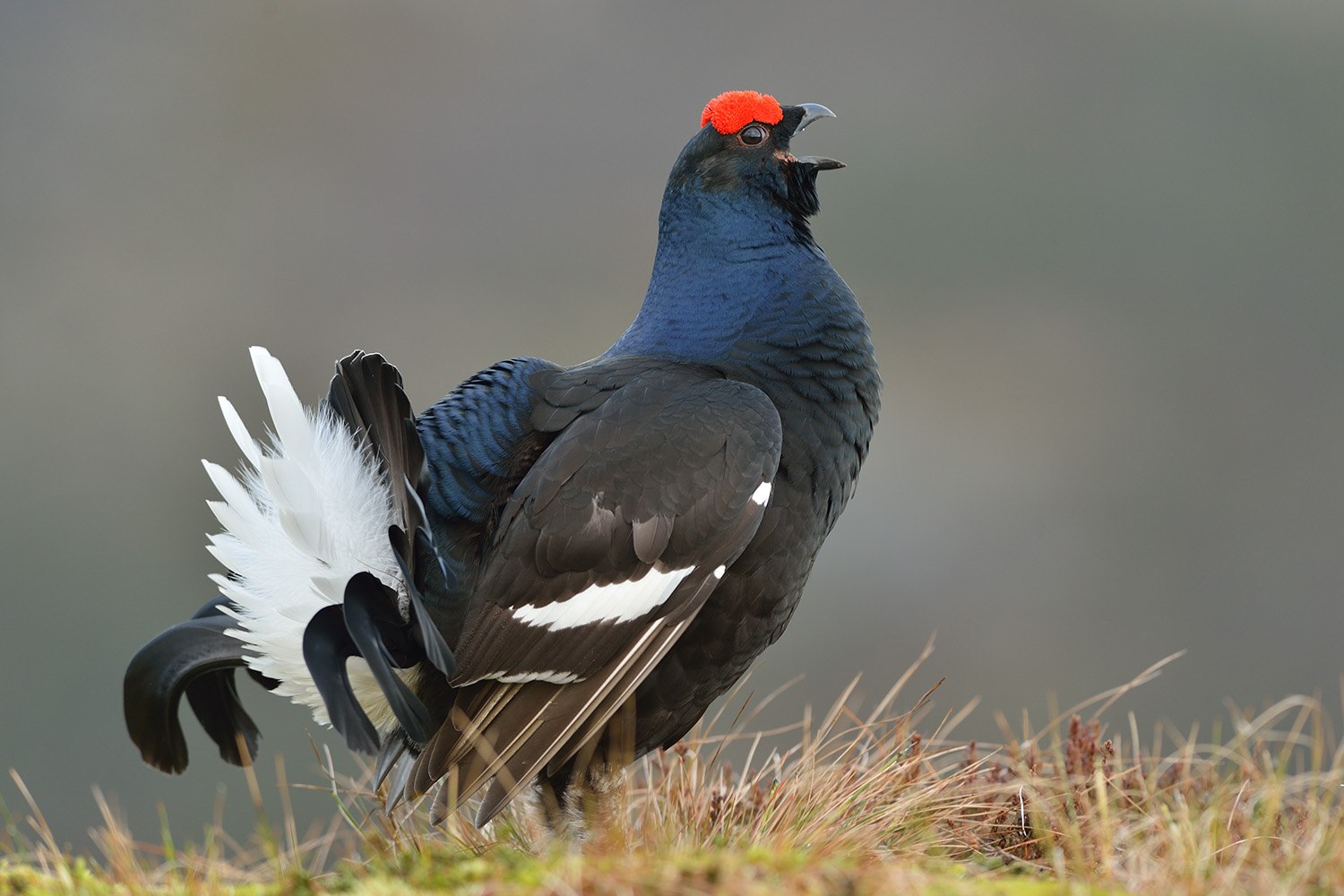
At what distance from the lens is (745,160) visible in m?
3.92

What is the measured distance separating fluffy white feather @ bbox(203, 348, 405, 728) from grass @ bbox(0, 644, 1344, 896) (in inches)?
19.3

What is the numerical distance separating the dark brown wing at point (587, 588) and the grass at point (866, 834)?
26 centimetres

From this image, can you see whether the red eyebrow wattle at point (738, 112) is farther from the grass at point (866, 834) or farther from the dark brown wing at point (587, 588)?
the grass at point (866, 834)

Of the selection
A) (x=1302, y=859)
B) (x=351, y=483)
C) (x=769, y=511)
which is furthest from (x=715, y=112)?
(x=1302, y=859)

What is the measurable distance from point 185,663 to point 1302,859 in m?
2.61

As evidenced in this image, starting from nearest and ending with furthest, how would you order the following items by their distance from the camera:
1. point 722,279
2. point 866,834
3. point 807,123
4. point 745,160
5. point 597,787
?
1. point 866,834
2. point 597,787
3. point 722,279
4. point 745,160
5. point 807,123

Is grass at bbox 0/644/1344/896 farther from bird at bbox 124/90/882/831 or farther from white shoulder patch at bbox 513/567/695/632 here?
white shoulder patch at bbox 513/567/695/632

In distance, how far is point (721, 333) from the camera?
3541 millimetres

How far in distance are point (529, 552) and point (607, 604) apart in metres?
0.22

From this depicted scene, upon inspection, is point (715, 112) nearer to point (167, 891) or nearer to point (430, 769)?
point (430, 769)

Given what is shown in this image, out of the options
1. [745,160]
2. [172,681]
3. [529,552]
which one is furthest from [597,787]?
[745,160]

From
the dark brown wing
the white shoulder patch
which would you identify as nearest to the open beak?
the dark brown wing

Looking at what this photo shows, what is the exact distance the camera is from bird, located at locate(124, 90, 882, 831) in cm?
297

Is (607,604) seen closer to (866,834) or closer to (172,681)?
(866,834)
